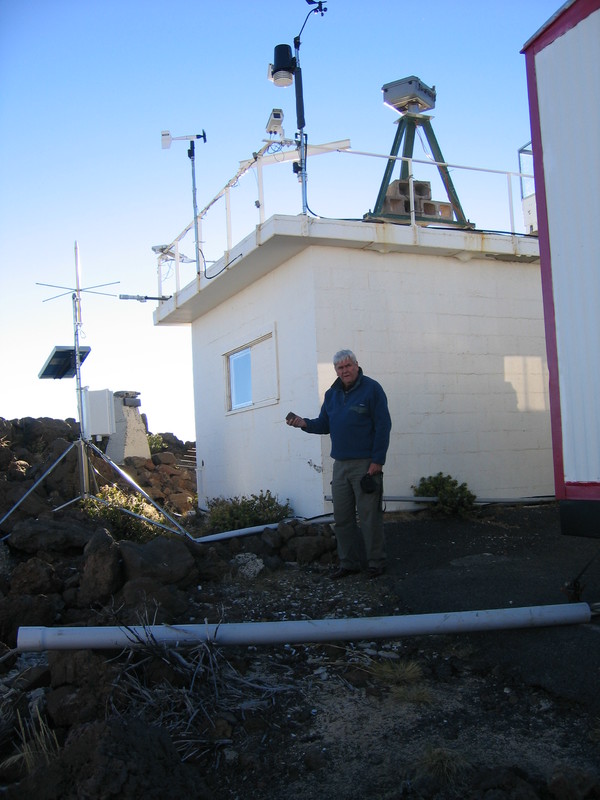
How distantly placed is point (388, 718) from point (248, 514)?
4841 millimetres

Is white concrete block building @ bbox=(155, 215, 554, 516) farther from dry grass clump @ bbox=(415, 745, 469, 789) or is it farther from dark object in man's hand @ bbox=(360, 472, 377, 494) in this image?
dry grass clump @ bbox=(415, 745, 469, 789)

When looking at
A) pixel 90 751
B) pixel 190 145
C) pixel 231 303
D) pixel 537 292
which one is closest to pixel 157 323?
pixel 231 303

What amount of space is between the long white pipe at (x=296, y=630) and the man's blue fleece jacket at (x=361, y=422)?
200 centimetres

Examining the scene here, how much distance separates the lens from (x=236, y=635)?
14.4ft

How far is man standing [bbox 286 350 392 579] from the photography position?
640 centimetres

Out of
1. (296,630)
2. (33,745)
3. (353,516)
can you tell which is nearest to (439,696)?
(296,630)

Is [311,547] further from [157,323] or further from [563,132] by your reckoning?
[157,323]

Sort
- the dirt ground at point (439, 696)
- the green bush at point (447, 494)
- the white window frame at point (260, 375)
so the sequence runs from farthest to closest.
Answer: the white window frame at point (260, 375), the green bush at point (447, 494), the dirt ground at point (439, 696)

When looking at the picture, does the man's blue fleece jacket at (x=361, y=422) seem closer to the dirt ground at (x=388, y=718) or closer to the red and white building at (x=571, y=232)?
the dirt ground at (x=388, y=718)

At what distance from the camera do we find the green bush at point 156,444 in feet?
64.7

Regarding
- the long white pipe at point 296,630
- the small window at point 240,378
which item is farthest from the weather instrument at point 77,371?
the long white pipe at point 296,630

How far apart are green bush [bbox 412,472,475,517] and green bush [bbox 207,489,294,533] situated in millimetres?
1531

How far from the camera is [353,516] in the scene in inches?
262

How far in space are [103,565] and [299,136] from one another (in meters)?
5.08
